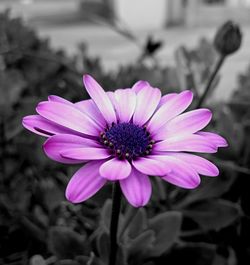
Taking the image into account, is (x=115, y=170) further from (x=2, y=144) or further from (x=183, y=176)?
(x=2, y=144)

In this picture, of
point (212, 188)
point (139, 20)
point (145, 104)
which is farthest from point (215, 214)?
point (139, 20)

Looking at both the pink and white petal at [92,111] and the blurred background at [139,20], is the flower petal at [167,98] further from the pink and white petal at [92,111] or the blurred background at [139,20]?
the blurred background at [139,20]

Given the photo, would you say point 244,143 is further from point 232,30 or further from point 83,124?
point 83,124

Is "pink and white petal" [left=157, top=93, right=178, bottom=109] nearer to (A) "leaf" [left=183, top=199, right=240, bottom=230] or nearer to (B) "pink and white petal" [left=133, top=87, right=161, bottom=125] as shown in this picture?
(B) "pink and white petal" [left=133, top=87, right=161, bottom=125]

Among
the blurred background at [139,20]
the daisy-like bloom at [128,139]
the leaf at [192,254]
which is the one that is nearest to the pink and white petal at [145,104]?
the daisy-like bloom at [128,139]

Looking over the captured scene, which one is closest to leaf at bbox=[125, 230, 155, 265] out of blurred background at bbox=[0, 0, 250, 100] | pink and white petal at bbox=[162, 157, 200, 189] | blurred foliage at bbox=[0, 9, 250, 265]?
blurred foliage at bbox=[0, 9, 250, 265]

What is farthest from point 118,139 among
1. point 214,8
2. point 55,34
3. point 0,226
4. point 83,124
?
point 214,8

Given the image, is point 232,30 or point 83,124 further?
point 232,30
